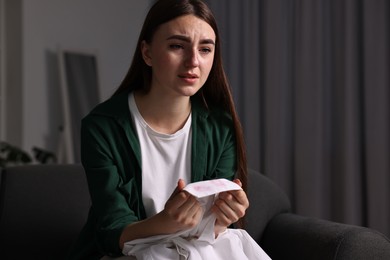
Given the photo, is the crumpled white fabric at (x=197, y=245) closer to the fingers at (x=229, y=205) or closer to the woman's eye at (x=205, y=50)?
the fingers at (x=229, y=205)

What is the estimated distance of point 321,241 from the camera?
5.57 ft

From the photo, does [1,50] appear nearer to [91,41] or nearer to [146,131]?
[91,41]

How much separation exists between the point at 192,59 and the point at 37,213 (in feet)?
2.69

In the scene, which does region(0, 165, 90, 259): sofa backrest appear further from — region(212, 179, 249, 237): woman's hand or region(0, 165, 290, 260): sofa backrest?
region(212, 179, 249, 237): woman's hand

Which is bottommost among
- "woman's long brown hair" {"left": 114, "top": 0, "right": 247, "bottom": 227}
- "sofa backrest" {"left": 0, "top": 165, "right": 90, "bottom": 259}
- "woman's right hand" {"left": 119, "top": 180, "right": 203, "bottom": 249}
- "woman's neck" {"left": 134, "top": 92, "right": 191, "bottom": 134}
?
"sofa backrest" {"left": 0, "top": 165, "right": 90, "bottom": 259}

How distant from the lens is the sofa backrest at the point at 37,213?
198 centimetres

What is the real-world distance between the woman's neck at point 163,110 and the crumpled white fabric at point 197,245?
0.34 m

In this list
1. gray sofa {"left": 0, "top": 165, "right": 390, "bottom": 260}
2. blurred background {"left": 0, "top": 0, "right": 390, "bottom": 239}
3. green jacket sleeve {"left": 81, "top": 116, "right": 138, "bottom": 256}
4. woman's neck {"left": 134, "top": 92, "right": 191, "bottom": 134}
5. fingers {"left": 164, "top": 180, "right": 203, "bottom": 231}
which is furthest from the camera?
blurred background {"left": 0, "top": 0, "right": 390, "bottom": 239}

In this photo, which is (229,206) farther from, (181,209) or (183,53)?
(183,53)

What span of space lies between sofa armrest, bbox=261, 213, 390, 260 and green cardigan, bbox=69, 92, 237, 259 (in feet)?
0.96

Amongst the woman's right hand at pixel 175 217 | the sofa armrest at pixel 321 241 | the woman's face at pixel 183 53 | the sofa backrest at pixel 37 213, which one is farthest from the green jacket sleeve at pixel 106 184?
the sofa armrest at pixel 321 241

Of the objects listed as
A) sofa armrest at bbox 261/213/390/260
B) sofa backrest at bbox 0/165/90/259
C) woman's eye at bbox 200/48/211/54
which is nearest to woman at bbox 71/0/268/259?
woman's eye at bbox 200/48/211/54

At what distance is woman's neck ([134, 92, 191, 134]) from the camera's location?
5.31 feet

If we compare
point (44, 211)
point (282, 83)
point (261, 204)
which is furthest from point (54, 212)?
point (282, 83)
